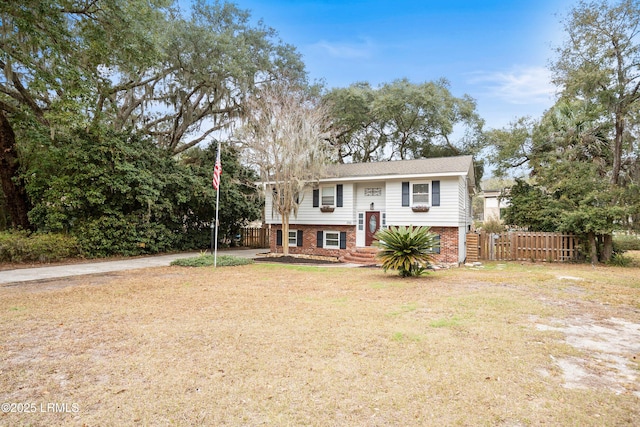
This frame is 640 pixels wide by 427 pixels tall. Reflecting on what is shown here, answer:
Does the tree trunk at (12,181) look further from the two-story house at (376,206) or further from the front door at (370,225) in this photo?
the front door at (370,225)

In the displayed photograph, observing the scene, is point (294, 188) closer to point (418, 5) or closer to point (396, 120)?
point (418, 5)

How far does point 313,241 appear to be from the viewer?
17.6 m

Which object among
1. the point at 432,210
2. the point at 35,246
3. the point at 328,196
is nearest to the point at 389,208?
the point at 432,210

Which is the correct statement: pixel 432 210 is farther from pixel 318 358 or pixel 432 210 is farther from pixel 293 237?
pixel 318 358

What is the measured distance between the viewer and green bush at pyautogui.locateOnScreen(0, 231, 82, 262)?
12867 millimetres

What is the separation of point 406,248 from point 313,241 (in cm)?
826

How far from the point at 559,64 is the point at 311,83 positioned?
507 inches

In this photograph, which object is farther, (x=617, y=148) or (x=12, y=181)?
(x=12, y=181)

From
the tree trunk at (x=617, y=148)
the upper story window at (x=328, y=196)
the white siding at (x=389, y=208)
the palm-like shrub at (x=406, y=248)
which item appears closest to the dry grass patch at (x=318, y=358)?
the palm-like shrub at (x=406, y=248)

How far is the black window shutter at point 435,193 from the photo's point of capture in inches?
581

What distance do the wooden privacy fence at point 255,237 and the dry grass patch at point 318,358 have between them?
1562 centimetres

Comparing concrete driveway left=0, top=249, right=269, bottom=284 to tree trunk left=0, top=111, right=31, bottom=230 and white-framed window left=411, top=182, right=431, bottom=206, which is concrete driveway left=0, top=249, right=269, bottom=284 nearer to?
tree trunk left=0, top=111, right=31, bottom=230

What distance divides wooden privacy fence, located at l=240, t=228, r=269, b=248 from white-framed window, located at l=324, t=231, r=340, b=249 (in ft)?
24.9

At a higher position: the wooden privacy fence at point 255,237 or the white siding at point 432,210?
the white siding at point 432,210
